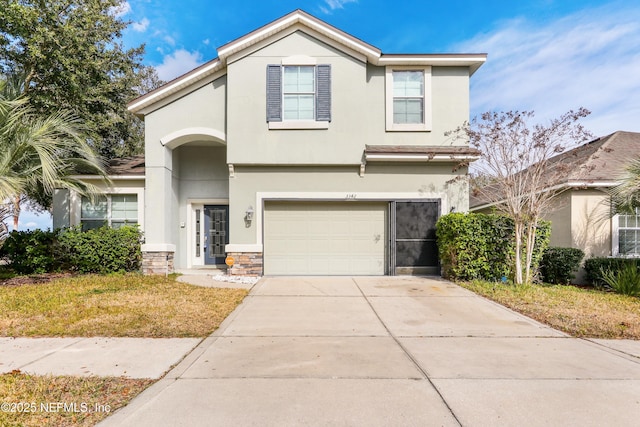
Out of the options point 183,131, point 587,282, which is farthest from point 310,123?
point 587,282

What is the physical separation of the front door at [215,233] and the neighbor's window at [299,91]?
4111mm

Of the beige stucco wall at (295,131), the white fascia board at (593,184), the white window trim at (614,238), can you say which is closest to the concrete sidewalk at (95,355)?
the beige stucco wall at (295,131)

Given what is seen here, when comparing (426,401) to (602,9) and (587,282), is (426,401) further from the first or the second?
(602,9)

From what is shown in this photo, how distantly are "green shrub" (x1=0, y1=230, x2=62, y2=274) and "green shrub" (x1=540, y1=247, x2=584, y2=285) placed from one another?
46.9 ft

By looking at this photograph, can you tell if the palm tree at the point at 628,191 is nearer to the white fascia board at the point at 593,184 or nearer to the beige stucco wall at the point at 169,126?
the white fascia board at the point at 593,184

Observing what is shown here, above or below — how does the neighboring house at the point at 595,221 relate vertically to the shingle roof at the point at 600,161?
below

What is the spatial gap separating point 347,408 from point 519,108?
9.04 meters

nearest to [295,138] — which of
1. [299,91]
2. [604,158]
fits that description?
[299,91]

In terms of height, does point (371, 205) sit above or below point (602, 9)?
below

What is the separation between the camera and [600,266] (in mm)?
10000

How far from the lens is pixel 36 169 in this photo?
28.7 feet

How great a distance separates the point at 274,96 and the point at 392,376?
8.43 meters

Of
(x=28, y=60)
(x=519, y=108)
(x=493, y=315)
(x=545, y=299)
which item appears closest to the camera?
(x=493, y=315)

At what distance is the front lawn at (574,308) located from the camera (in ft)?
18.5
